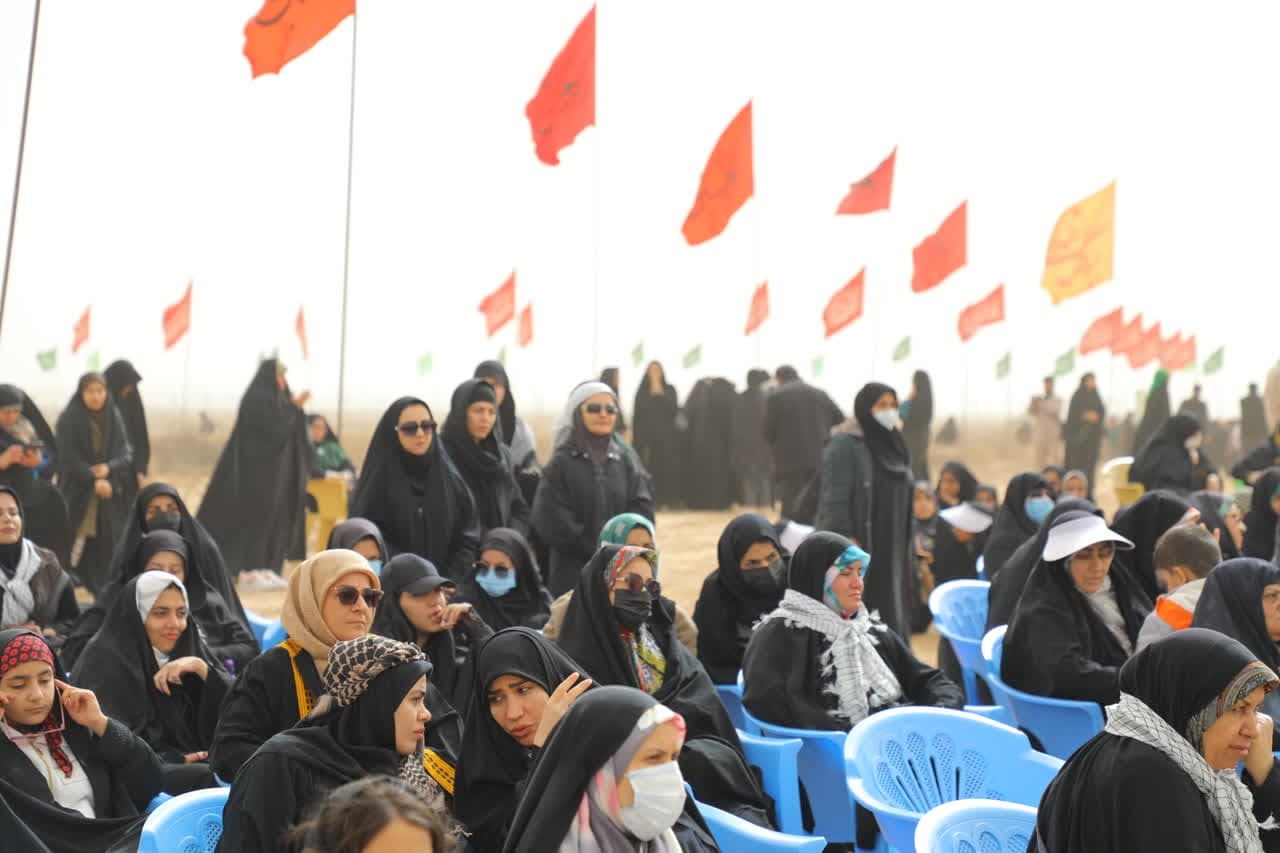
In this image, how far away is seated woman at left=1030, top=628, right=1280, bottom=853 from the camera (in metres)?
1.91

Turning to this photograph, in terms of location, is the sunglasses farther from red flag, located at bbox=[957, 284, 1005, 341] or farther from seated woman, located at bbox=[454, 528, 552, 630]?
red flag, located at bbox=[957, 284, 1005, 341]

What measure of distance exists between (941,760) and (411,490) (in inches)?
92.3

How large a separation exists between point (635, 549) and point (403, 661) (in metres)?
1.12

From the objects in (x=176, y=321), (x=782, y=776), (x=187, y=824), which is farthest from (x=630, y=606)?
(x=176, y=321)

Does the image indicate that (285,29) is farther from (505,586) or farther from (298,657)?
(298,657)

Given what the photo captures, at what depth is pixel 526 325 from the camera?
55.1 feet

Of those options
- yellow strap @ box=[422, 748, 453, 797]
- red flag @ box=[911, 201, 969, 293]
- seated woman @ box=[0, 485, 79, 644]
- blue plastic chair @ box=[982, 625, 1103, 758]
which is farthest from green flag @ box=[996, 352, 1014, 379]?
yellow strap @ box=[422, 748, 453, 797]

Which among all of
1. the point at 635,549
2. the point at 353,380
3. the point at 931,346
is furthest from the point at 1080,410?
the point at 635,549

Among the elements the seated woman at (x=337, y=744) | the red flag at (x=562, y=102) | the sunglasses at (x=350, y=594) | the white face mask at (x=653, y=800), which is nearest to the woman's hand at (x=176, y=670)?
the sunglasses at (x=350, y=594)

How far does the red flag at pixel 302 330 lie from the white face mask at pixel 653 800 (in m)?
12.1

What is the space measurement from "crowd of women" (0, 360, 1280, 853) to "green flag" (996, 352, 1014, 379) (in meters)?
14.1

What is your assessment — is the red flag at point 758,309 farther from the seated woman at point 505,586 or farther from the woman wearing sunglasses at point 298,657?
the woman wearing sunglasses at point 298,657

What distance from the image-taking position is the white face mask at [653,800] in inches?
73.7

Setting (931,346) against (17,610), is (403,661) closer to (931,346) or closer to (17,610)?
(17,610)
